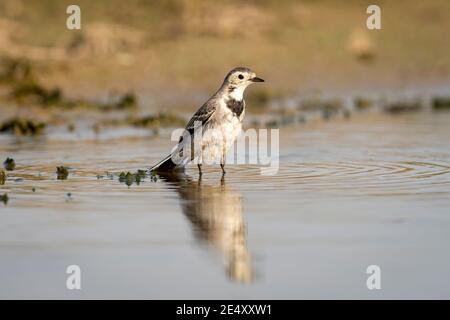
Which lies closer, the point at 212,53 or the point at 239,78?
the point at 239,78

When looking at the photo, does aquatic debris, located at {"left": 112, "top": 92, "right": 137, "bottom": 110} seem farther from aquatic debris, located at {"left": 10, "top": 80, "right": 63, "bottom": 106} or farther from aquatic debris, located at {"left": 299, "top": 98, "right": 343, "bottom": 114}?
aquatic debris, located at {"left": 299, "top": 98, "right": 343, "bottom": 114}

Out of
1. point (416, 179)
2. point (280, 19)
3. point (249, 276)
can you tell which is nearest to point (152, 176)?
point (416, 179)

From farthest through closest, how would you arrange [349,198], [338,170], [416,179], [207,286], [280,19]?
[280,19] < [338,170] < [416,179] < [349,198] < [207,286]

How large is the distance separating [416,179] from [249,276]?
3987 mm

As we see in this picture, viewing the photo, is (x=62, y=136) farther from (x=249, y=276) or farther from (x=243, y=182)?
(x=249, y=276)

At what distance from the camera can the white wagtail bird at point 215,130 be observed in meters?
10.1

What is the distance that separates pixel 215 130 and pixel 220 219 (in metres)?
2.99

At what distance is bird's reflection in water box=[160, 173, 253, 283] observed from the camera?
19.2 feet

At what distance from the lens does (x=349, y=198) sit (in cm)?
801

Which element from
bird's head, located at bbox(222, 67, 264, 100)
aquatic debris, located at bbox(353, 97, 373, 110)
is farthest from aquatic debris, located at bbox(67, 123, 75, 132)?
aquatic debris, located at bbox(353, 97, 373, 110)

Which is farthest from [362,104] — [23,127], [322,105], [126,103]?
[23,127]

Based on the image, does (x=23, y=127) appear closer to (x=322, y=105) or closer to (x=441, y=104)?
(x=322, y=105)

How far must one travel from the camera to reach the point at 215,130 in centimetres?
1012
